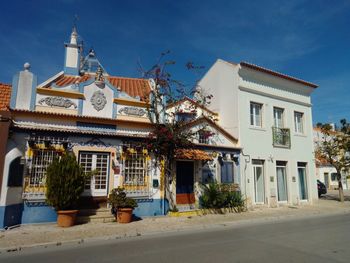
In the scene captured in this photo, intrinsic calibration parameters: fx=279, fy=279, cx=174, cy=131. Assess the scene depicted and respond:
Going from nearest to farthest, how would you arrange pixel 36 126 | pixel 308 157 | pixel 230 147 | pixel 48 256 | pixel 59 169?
pixel 48 256 → pixel 59 169 → pixel 36 126 → pixel 230 147 → pixel 308 157

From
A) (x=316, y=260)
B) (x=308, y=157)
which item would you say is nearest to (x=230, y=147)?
(x=308, y=157)

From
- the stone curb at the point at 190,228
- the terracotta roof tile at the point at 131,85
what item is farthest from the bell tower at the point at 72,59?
the stone curb at the point at 190,228

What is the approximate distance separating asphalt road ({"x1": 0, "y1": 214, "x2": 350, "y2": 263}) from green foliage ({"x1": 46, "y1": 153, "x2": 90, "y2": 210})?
2.82 m

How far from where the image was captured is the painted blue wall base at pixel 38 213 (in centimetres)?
1026

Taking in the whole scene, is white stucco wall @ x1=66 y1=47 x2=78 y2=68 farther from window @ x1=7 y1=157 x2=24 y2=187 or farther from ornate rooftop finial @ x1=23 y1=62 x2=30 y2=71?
window @ x1=7 y1=157 x2=24 y2=187

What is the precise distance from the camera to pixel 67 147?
11266 mm

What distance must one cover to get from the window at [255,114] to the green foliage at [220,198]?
476 cm

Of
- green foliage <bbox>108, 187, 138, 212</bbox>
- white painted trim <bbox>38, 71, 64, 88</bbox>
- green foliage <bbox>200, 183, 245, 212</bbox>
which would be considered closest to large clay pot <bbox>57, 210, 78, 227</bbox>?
green foliage <bbox>108, 187, 138, 212</bbox>

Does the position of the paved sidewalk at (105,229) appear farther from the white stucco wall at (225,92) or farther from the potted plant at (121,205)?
the white stucco wall at (225,92)

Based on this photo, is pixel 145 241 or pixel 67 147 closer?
pixel 145 241

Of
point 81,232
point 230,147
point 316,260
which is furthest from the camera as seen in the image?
point 230,147

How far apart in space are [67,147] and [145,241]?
5.31 m

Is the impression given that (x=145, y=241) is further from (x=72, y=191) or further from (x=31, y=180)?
(x=31, y=180)

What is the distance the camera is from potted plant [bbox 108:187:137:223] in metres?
11.0
